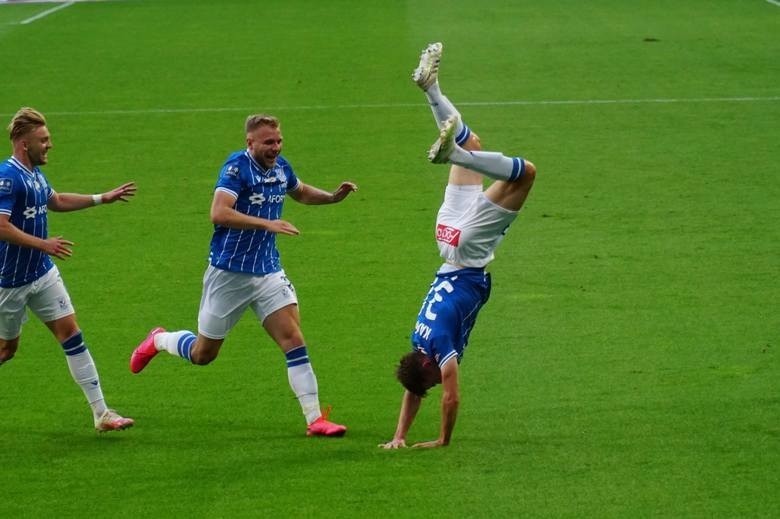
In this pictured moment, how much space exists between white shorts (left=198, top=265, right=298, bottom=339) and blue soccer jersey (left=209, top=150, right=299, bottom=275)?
6cm

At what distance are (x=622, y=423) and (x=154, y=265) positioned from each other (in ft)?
19.4

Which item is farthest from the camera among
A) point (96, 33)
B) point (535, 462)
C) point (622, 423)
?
point (96, 33)

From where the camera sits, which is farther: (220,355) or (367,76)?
(367,76)

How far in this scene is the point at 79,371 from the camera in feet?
30.9

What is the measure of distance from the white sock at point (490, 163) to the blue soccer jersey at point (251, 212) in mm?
1385

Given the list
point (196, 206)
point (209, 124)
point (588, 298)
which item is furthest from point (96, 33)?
point (588, 298)

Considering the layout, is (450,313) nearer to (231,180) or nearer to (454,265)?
(454,265)

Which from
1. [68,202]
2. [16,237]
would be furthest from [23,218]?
[68,202]

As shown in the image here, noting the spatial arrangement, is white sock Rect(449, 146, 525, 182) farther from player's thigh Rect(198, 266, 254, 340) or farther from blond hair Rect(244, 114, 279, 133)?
player's thigh Rect(198, 266, 254, 340)

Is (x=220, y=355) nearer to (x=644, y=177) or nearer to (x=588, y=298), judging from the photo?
(x=588, y=298)

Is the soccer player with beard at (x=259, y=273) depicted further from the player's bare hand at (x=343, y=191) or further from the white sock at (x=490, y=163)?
the white sock at (x=490, y=163)

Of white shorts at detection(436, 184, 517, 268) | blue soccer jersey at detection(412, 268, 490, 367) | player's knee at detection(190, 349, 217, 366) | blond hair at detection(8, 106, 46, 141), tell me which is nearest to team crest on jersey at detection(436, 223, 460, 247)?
white shorts at detection(436, 184, 517, 268)

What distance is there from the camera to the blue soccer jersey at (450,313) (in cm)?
884

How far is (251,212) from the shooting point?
9.16m
